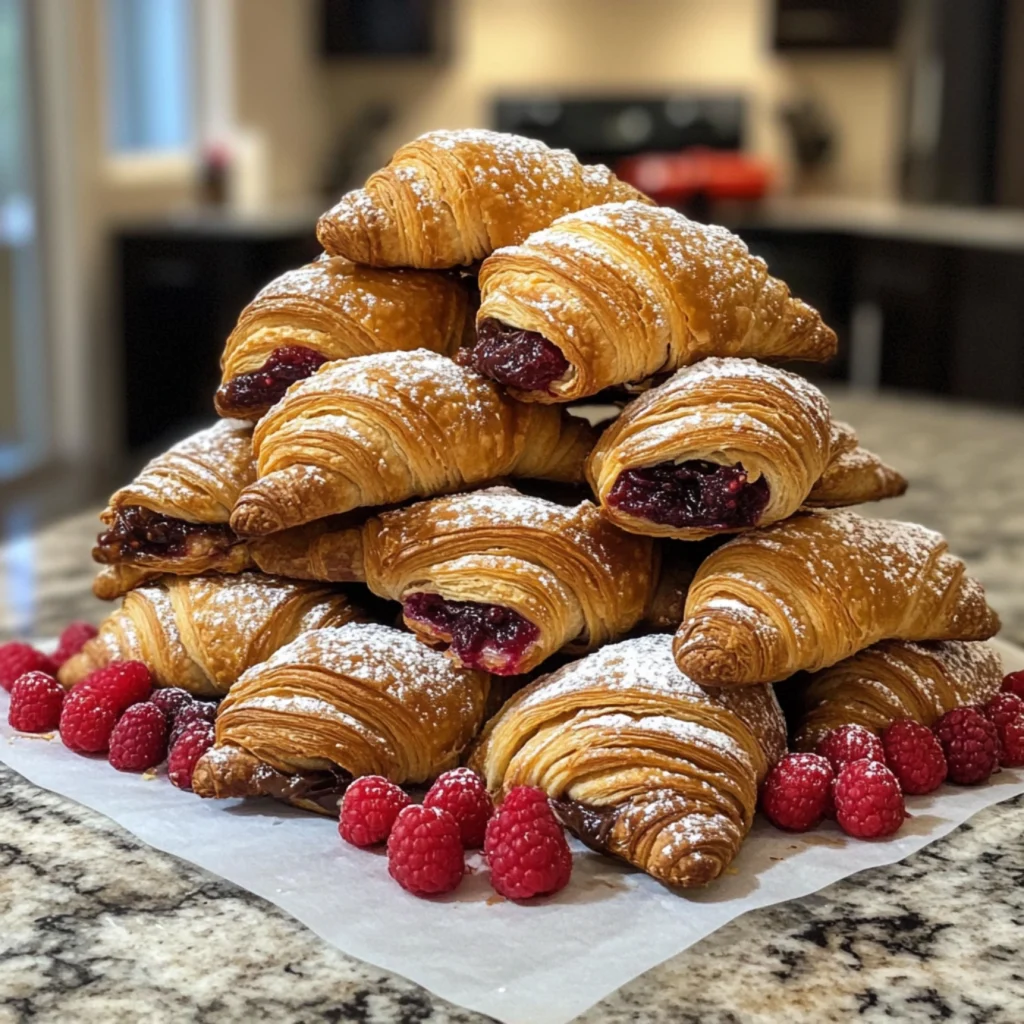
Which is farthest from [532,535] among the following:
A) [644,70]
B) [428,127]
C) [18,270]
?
[428,127]

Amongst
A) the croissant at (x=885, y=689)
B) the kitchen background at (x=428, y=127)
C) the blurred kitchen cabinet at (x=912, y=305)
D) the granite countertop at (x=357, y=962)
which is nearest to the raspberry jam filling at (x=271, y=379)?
the granite countertop at (x=357, y=962)

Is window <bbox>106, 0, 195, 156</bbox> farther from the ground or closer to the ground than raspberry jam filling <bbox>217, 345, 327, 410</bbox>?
farther from the ground

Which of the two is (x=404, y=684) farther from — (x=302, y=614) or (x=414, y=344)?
(x=414, y=344)

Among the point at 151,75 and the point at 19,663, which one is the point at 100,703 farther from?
the point at 151,75

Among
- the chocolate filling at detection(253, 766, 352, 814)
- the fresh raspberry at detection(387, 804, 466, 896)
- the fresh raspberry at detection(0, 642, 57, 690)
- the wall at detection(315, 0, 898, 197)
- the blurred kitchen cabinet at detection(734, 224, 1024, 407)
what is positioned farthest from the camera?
the wall at detection(315, 0, 898, 197)

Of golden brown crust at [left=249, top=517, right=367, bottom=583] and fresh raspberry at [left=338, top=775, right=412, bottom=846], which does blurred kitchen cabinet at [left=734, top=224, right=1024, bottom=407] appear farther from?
fresh raspberry at [left=338, top=775, right=412, bottom=846]

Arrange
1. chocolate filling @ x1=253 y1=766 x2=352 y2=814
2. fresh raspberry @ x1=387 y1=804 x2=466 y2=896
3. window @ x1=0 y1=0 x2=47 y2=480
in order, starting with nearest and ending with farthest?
fresh raspberry @ x1=387 y1=804 x2=466 y2=896 → chocolate filling @ x1=253 y1=766 x2=352 y2=814 → window @ x1=0 y1=0 x2=47 y2=480

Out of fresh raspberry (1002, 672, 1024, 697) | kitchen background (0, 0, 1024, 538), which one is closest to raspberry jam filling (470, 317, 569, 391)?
fresh raspberry (1002, 672, 1024, 697)

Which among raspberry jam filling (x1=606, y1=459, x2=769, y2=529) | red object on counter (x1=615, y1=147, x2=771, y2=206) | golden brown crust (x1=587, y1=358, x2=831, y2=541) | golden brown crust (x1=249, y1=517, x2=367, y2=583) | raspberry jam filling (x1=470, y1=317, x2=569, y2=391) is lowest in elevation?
golden brown crust (x1=249, y1=517, x2=367, y2=583)
